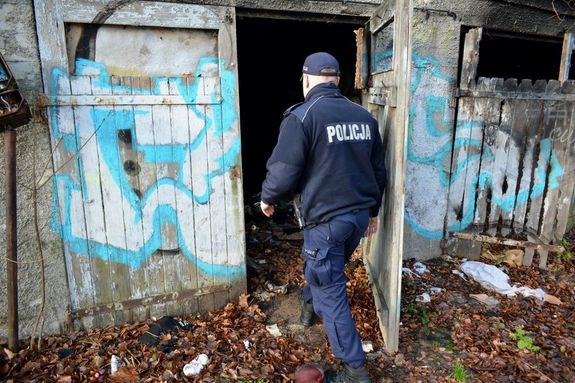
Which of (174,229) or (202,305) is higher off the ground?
(174,229)

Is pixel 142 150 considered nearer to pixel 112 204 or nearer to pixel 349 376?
pixel 112 204

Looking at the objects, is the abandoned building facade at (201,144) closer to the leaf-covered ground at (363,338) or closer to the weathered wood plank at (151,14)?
the weathered wood plank at (151,14)

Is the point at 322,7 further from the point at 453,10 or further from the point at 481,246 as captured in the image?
the point at 481,246

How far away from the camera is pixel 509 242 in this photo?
4.49 metres

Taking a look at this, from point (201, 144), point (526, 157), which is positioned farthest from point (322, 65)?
point (526, 157)

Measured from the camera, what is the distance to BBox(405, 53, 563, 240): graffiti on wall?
4.17 meters

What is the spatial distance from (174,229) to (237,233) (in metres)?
0.57

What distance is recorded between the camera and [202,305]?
12.0 feet

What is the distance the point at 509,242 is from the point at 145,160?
404 cm

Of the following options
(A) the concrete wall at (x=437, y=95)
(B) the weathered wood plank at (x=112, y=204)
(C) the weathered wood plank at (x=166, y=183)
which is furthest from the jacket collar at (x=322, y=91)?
(A) the concrete wall at (x=437, y=95)

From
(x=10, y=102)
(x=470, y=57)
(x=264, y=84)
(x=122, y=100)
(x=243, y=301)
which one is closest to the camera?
(x=10, y=102)

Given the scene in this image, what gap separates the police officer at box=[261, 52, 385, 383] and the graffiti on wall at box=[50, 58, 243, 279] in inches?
32.9

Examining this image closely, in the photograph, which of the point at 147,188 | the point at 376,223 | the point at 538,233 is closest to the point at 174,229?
the point at 147,188

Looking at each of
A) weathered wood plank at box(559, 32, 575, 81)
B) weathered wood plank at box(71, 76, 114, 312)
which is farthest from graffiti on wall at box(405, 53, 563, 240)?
weathered wood plank at box(71, 76, 114, 312)
